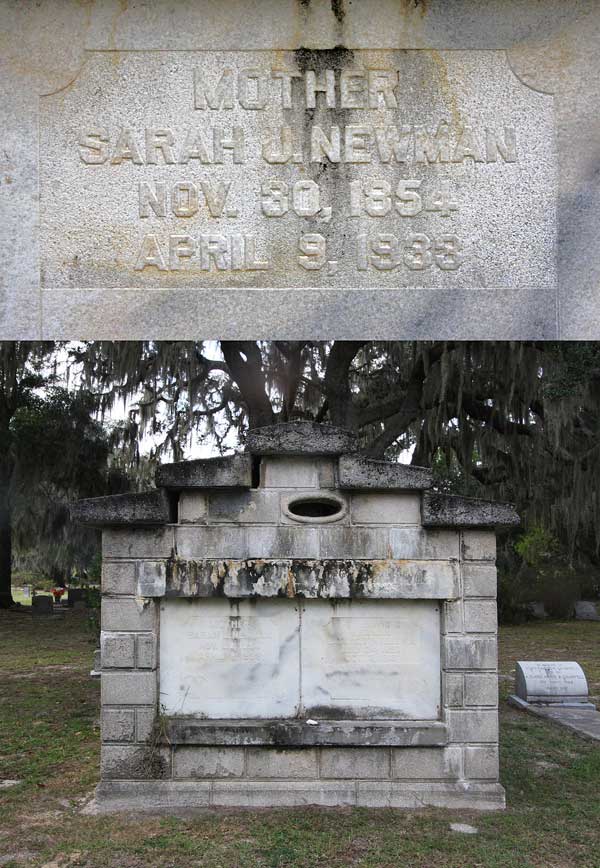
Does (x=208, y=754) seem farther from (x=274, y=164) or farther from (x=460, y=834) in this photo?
(x=274, y=164)

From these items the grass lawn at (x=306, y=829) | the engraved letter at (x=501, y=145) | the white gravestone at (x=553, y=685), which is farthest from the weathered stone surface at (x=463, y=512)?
the white gravestone at (x=553, y=685)

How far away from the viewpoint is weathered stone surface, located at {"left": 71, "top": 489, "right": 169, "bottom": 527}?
5.03 m

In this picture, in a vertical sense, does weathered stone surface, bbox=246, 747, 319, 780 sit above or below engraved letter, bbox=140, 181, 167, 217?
below

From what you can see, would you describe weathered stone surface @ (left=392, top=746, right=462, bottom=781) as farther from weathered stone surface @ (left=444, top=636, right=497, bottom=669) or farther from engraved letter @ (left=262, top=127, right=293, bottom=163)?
engraved letter @ (left=262, top=127, right=293, bottom=163)

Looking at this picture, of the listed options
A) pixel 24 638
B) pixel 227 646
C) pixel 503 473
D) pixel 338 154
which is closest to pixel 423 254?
pixel 338 154

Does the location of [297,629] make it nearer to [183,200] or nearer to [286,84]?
[183,200]

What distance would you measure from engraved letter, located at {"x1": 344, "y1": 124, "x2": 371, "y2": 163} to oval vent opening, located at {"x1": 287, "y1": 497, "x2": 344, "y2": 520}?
9.25 feet

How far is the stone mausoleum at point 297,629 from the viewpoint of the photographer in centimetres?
498

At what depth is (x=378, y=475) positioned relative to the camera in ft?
16.8

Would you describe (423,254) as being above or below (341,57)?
below

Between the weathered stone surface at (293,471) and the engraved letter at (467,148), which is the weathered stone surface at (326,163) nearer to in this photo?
the engraved letter at (467,148)

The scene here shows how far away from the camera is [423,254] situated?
2670 mm

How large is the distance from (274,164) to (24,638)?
14.2 m

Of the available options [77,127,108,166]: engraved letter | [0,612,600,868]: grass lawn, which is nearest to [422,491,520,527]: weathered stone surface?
[0,612,600,868]: grass lawn
